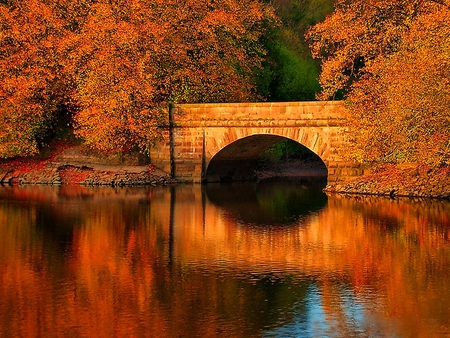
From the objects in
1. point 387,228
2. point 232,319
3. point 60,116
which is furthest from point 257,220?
point 60,116

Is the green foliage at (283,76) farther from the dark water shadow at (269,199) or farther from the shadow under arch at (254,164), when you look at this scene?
the dark water shadow at (269,199)

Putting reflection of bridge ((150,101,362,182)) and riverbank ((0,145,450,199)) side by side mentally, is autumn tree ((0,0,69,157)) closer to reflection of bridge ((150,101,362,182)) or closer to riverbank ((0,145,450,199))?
riverbank ((0,145,450,199))

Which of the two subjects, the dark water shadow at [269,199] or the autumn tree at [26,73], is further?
the autumn tree at [26,73]

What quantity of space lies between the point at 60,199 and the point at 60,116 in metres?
13.4

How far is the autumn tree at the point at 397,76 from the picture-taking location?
35750mm

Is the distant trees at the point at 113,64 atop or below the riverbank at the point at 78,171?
atop

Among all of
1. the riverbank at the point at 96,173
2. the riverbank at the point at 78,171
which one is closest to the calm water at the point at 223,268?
the riverbank at the point at 96,173

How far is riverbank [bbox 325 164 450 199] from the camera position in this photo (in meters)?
37.7

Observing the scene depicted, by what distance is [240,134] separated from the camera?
43688 millimetres

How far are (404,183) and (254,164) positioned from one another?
14204 millimetres

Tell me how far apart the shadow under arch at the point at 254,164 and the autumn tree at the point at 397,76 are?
17.4 feet

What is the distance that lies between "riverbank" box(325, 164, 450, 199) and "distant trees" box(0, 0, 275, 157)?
33.9 feet

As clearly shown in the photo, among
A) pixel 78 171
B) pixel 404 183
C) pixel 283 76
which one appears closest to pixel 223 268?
pixel 404 183

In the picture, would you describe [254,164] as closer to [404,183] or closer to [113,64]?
[113,64]
